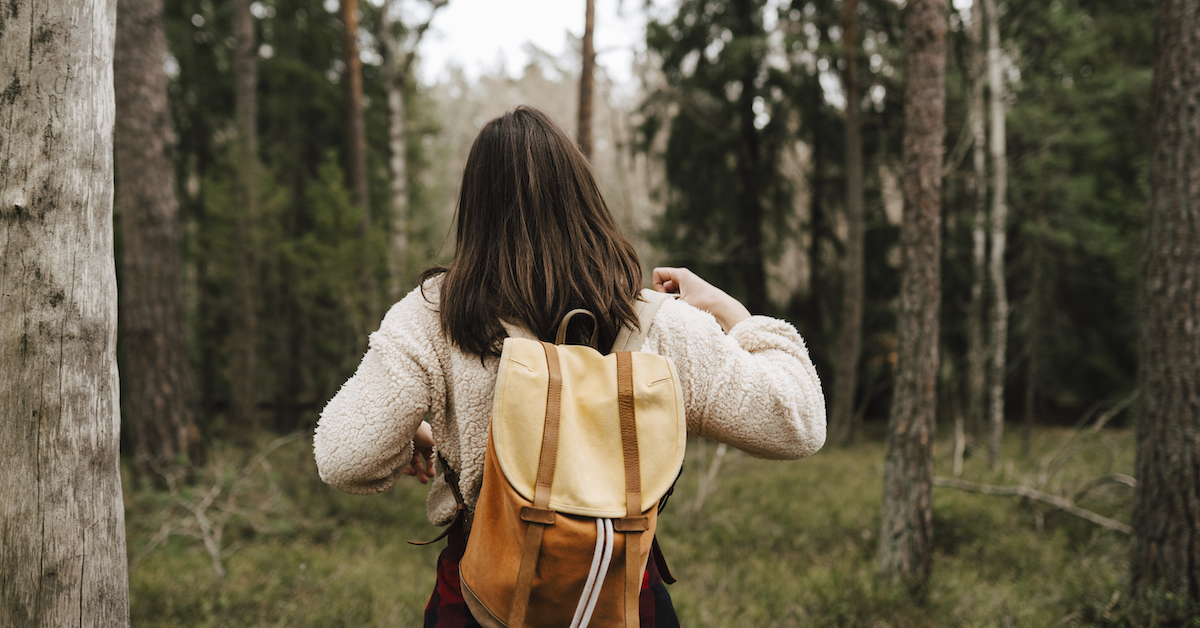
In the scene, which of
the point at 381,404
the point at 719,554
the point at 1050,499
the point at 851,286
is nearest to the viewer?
the point at 381,404

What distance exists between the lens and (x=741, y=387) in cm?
137

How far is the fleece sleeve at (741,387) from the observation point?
1370mm

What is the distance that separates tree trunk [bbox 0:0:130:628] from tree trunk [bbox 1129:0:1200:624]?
186 inches

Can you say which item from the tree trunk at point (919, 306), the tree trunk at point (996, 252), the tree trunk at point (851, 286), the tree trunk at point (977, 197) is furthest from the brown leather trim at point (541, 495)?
the tree trunk at point (851, 286)

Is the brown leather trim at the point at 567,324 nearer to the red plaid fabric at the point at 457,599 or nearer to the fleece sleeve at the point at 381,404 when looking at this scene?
the fleece sleeve at the point at 381,404

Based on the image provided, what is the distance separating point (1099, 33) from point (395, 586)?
42.2 feet

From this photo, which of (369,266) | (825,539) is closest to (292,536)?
(369,266)

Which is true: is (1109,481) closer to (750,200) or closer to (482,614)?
(482,614)

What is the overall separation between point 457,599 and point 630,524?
1.88 feet

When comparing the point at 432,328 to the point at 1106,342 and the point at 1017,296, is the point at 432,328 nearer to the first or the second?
the point at 1017,296

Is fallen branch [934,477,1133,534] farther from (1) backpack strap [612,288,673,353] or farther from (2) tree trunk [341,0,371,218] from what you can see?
(2) tree trunk [341,0,371,218]

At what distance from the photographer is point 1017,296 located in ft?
44.8

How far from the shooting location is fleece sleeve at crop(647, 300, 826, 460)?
137cm

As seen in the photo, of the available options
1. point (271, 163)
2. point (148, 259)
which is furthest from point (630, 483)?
point (271, 163)
